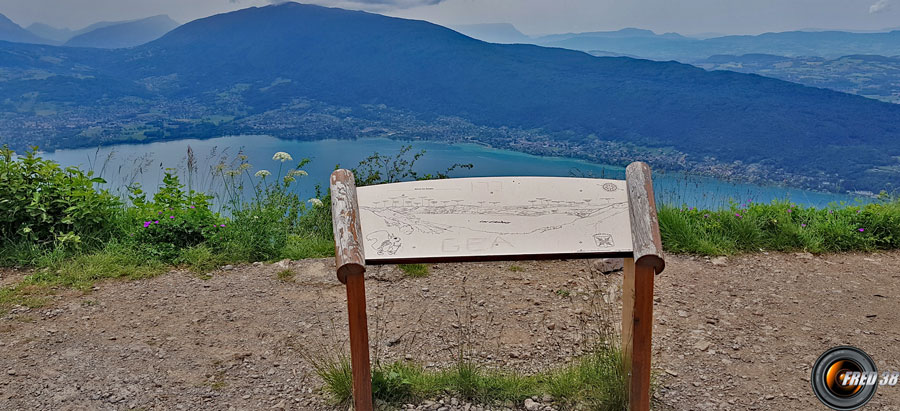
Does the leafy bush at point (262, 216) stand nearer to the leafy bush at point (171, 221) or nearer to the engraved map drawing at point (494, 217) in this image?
the leafy bush at point (171, 221)

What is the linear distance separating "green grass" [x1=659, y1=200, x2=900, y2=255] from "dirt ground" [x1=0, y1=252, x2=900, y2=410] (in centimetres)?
21

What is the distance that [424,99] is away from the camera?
33969mm

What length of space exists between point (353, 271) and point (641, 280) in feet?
3.90

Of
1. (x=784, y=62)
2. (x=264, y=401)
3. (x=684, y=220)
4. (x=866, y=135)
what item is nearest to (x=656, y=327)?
(x=684, y=220)

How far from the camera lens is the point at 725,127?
89.4ft

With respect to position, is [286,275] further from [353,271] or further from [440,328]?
[353,271]

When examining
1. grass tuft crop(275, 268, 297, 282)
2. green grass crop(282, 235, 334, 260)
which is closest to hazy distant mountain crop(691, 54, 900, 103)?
green grass crop(282, 235, 334, 260)

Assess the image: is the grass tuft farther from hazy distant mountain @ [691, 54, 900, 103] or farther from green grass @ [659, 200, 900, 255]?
hazy distant mountain @ [691, 54, 900, 103]

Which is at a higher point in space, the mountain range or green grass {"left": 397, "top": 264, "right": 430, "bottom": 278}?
the mountain range

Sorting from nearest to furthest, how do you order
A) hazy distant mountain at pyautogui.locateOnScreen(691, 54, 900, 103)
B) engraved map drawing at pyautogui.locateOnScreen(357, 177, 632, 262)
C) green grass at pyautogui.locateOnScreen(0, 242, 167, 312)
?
1. engraved map drawing at pyautogui.locateOnScreen(357, 177, 632, 262)
2. green grass at pyautogui.locateOnScreen(0, 242, 167, 312)
3. hazy distant mountain at pyautogui.locateOnScreen(691, 54, 900, 103)

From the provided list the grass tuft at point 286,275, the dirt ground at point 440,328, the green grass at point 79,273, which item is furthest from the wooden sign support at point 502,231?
the green grass at point 79,273

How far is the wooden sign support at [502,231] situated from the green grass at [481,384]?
0.67 ft

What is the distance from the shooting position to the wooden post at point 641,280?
2.36 meters

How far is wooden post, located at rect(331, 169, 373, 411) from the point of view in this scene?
2340mm
